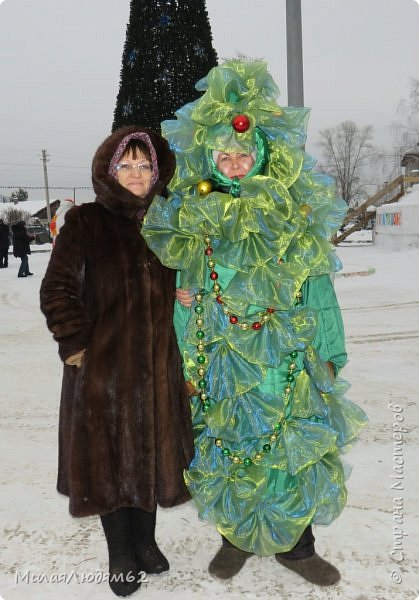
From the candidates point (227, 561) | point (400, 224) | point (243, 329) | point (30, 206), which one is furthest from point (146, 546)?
point (30, 206)

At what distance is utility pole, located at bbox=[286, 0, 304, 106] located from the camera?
4.53 meters

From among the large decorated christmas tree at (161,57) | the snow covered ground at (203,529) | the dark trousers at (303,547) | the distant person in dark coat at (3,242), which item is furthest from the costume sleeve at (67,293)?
the distant person in dark coat at (3,242)

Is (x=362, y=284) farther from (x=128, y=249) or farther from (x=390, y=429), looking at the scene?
(x=128, y=249)

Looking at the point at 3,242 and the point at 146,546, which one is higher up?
the point at 3,242

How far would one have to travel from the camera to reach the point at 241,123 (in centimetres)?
223

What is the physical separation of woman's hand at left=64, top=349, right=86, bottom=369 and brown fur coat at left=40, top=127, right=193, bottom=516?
0.02 metres

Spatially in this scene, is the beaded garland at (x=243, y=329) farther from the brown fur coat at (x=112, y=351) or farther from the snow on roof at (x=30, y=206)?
the snow on roof at (x=30, y=206)

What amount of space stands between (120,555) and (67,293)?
3.73 feet

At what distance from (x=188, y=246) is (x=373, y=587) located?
162 cm

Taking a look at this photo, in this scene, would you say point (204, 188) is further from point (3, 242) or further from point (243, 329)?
point (3, 242)

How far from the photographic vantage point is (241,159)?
7.56 feet

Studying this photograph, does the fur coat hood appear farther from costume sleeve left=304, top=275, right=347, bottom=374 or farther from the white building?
the white building

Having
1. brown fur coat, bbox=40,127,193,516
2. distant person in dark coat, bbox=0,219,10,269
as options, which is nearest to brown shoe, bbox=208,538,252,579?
brown fur coat, bbox=40,127,193,516

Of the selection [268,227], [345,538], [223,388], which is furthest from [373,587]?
[268,227]
